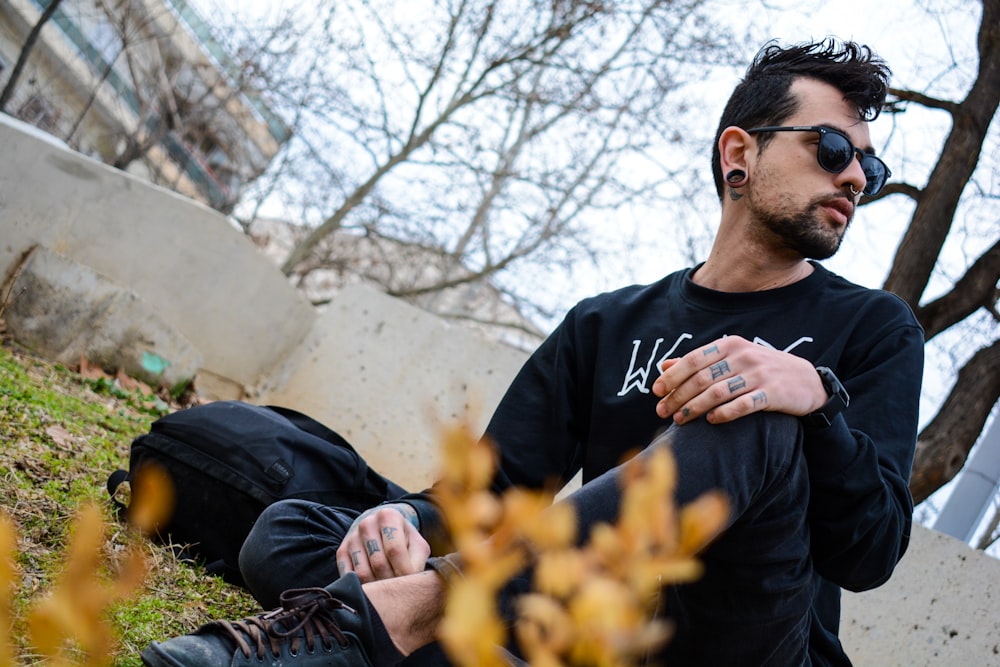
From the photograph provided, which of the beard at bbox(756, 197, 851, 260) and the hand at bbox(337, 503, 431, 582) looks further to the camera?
the beard at bbox(756, 197, 851, 260)

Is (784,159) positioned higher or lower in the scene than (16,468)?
higher

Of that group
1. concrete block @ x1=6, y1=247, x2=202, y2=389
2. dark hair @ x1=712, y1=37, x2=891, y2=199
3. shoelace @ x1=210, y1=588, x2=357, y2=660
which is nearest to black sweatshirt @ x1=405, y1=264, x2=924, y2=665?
dark hair @ x1=712, y1=37, x2=891, y2=199

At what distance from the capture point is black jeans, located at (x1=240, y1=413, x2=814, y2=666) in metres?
1.58

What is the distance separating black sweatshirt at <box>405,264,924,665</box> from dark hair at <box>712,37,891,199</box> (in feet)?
1.54

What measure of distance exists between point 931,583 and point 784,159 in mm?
2065

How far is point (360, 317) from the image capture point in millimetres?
5426

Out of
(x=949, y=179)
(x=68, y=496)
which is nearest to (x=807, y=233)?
(x=68, y=496)

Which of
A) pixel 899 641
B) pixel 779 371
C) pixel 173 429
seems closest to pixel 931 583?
pixel 899 641

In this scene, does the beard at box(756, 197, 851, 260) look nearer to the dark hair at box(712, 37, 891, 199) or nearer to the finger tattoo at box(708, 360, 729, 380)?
the dark hair at box(712, 37, 891, 199)

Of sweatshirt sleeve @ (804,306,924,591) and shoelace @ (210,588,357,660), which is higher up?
sweatshirt sleeve @ (804,306,924,591)

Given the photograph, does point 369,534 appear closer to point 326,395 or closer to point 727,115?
point 727,115

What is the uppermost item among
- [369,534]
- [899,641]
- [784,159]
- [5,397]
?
[784,159]

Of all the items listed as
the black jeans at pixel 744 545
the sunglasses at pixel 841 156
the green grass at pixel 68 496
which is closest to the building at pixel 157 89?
the green grass at pixel 68 496

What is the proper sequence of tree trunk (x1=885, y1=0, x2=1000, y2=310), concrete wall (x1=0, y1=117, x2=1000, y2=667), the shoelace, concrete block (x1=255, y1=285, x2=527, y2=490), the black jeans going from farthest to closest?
tree trunk (x1=885, y1=0, x2=1000, y2=310)
concrete block (x1=255, y1=285, x2=527, y2=490)
concrete wall (x1=0, y1=117, x2=1000, y2=667)
the black jeans
the shoelace
